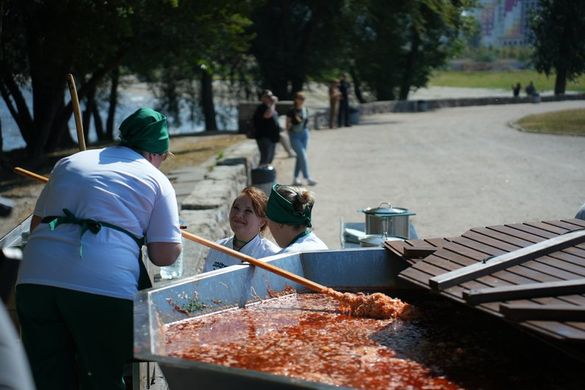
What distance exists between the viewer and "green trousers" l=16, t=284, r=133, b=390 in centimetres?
398

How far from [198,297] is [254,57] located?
32154 millimetres

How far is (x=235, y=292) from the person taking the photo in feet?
15.0

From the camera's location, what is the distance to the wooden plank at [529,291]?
3619mm

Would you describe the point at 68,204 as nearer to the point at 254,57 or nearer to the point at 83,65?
the point at 83,65

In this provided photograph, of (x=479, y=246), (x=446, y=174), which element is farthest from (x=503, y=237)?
(x=446, y=174)

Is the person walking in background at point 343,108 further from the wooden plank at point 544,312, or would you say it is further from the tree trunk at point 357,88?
the wooden plank at point 544,312

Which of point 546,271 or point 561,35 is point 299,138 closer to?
point 561,35

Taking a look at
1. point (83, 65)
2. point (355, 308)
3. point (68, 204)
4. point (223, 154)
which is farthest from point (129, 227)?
point (83, 65)

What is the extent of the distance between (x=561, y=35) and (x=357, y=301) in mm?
21107

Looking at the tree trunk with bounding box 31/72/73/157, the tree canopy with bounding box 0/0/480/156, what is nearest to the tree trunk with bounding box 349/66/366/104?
the tree canopy with bounding box 0/0/480/156

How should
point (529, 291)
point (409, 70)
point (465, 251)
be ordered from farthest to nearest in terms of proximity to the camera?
point (409, 70) → point (465, 251) → point (529, 291)

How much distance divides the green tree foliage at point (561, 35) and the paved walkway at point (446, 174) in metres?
2.05

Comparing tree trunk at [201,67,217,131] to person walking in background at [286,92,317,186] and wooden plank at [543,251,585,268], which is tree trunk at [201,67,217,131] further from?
wooden plank at [543,251,585,268]

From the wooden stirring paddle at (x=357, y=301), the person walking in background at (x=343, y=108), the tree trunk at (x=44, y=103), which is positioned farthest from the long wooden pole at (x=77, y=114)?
the person walking in background at (x=343, y=108)
